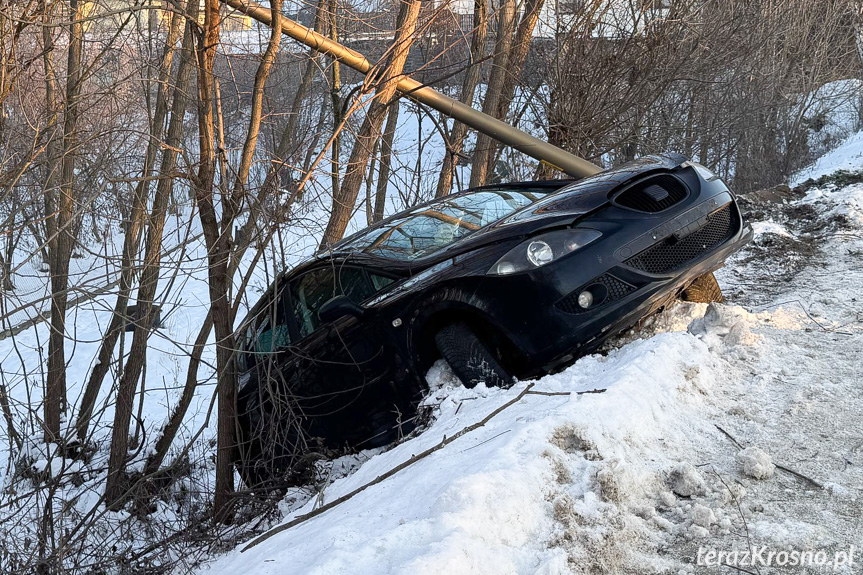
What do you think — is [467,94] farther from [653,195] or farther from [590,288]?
[590,288]

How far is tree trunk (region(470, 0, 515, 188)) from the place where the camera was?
1032cm

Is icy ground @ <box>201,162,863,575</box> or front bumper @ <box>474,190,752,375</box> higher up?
front bumper @ <box>474,190,752,375</box>

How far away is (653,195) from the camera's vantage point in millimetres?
4355

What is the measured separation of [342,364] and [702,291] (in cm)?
253

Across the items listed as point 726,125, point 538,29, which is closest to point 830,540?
point 538,29

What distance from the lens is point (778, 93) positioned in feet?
67.5

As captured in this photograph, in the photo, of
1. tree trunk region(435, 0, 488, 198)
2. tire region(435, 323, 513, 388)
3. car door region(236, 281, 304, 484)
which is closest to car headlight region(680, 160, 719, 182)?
tire region(435, 323, 513, 388)

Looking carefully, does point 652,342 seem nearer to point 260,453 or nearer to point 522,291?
point 522,291

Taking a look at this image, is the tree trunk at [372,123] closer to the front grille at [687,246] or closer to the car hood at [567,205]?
the car hood at [567,205]

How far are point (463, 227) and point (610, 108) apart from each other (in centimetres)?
574

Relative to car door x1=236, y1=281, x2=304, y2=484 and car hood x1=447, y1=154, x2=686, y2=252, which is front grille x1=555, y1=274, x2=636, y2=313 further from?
car door x1=236, y1=281, x2=304, y2=484

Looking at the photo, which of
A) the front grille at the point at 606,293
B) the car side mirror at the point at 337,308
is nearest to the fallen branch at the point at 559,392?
the front grille at the point at 606,293

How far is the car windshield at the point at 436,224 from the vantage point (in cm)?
481

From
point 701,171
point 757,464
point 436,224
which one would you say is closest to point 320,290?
point 436,224
